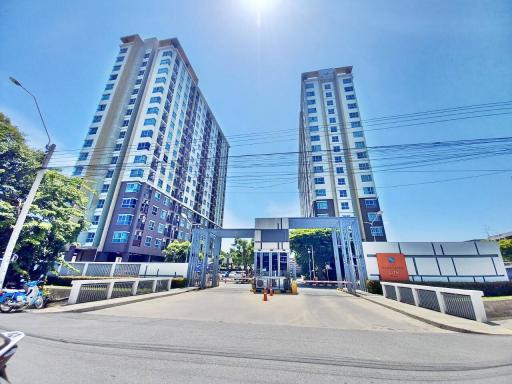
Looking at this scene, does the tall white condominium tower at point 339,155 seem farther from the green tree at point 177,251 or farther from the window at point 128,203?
the window at point 128,203

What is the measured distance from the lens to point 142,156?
40781mm

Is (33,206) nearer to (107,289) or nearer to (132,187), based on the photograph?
(107,289)

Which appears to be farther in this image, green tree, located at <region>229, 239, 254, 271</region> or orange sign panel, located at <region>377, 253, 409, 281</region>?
green tree, located at <region>229, 239, 254, 271</region>

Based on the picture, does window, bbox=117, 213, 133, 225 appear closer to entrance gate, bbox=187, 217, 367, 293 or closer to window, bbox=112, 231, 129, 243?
window, bbox=112, 231, 129, 243

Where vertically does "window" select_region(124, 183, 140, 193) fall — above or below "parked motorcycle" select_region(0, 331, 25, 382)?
above

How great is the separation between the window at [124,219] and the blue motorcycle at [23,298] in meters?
31.0

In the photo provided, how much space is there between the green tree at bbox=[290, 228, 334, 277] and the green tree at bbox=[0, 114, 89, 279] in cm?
3683

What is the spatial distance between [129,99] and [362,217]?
56316mm

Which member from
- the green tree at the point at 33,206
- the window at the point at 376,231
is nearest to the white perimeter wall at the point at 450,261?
the window at the point at 376,231

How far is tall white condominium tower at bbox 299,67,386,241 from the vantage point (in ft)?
150

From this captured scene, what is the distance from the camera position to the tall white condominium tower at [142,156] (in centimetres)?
3794

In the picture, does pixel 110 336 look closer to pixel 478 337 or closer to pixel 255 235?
pixel 478 337

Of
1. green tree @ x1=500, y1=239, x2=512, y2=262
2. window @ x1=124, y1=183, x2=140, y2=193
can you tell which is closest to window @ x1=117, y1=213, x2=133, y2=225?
window @ x1=124, y1=183, x2=140, y2=193

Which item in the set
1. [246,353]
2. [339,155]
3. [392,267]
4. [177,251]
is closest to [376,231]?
[339,155]
